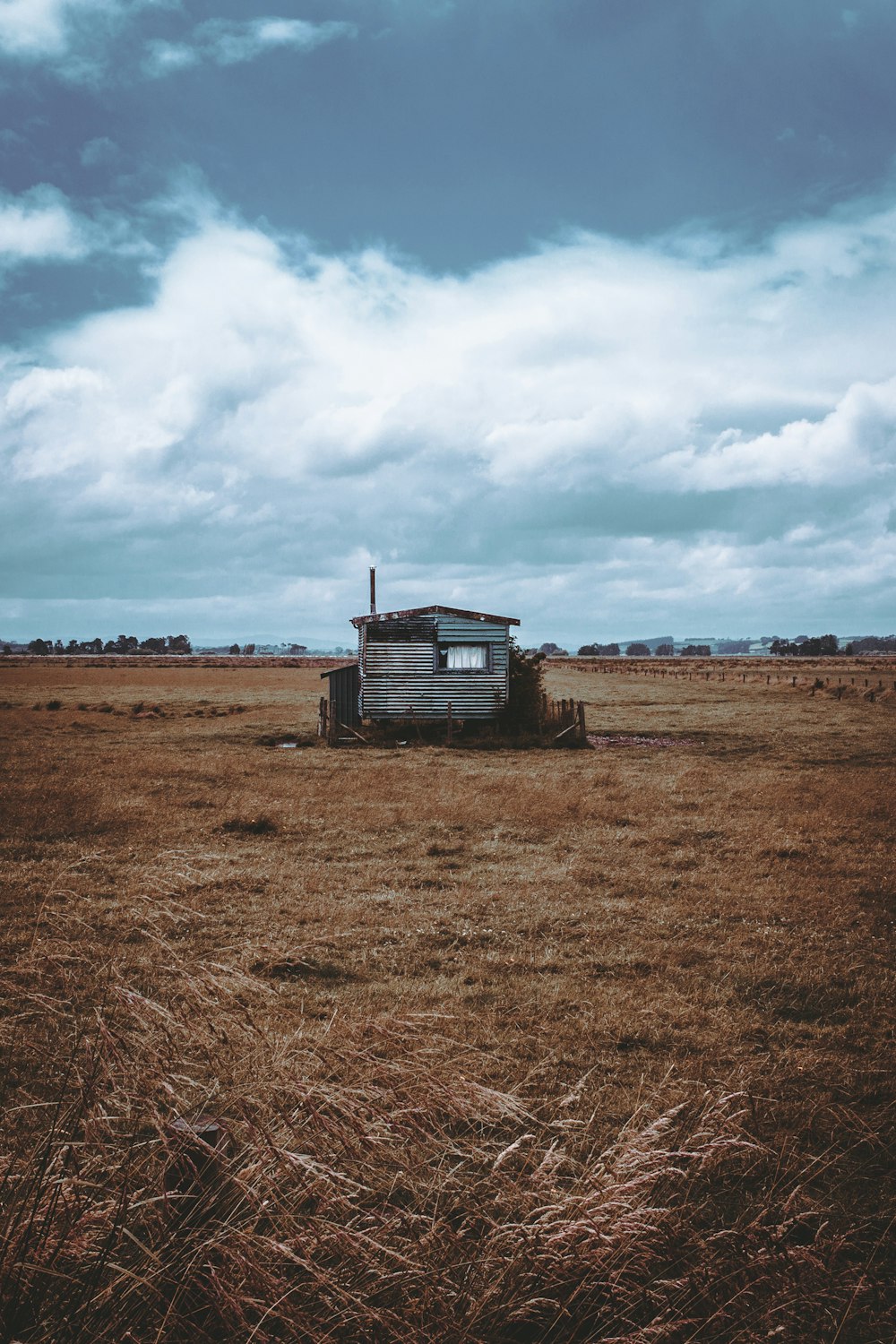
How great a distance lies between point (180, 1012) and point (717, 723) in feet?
94.8

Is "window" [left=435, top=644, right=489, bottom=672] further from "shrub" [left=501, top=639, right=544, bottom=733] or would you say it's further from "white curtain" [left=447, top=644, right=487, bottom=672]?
"shrub" [left=501, top=639, right=544, bottom=733]

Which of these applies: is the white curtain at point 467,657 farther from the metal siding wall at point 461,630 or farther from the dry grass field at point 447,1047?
the dry grass field at point 447,1047

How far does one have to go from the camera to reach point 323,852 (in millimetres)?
11102

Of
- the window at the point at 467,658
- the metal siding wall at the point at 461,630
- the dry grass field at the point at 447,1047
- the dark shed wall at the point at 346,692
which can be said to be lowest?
the dry grass field at the point at 447,1047

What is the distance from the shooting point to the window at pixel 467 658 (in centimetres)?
2630

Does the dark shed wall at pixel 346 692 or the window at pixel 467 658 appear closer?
the window at pixel 467 658

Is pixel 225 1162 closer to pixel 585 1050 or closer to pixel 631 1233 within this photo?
pixel 631 1233

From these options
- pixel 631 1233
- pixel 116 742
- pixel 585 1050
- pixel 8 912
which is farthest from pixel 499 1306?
pixel 116 742

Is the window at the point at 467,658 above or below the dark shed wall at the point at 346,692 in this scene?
above

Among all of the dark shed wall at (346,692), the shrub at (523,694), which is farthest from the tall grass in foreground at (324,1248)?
the dark shed wall at (346,692)

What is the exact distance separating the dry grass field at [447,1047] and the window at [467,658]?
20.1ft

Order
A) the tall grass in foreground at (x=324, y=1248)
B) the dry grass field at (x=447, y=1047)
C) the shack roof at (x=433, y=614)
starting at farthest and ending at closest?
1. the shack roof at (x=433, y=614)
2. the dry grass field at (x=447, y=1047)
3. the tall grass in foreground at (x=324, y=1248)

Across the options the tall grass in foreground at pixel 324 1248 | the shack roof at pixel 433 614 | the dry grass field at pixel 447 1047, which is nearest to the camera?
the tall grass in foreground at pixel 324 1248

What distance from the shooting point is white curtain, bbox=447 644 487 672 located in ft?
86.3
